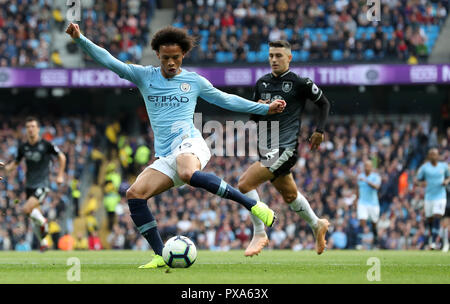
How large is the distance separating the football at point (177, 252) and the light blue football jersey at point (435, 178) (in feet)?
30.5

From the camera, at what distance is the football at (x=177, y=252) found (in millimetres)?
8211

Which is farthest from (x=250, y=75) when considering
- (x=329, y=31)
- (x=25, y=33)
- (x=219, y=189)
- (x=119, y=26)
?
(x=219, y=189)

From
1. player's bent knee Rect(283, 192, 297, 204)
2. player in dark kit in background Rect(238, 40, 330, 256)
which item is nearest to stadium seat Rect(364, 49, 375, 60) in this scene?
player in dark kit in background Rect(238, 40, 330, 256)

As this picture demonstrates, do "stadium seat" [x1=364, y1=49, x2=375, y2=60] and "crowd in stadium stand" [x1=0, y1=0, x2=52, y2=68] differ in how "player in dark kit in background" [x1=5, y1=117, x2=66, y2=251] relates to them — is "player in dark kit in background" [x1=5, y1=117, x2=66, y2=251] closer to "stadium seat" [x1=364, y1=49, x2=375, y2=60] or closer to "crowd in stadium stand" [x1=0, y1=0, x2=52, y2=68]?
"crowd in stadium stand" [x1=0, y1=0, x2=52, y2=68]

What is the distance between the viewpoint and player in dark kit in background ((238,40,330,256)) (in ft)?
33.4

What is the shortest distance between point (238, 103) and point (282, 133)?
70.6 inches

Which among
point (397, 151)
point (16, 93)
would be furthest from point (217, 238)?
point (16, 93)

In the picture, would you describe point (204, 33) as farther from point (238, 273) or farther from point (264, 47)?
point (238, 273)

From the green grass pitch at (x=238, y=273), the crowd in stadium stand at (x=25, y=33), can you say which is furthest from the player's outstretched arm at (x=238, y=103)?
the crowd in stadium stand at (x=25, y=33)

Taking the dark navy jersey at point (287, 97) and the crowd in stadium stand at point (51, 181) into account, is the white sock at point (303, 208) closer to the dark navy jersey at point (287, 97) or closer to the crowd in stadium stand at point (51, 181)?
the dark navy jersey at point (287, 97)

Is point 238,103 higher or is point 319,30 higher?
point 319,30

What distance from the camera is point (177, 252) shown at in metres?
8.23

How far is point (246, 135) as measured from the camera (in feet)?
75.0
